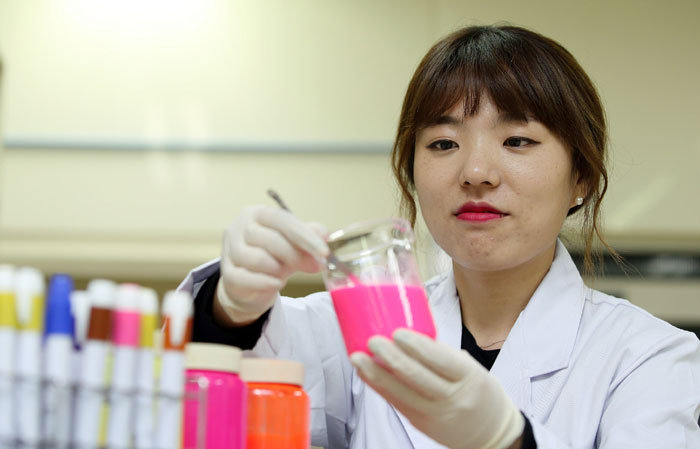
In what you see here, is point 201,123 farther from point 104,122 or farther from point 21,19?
point 21,19

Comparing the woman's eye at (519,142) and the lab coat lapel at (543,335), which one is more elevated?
the woman's eye at (519,142)

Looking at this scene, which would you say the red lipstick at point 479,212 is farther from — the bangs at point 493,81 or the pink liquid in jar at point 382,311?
the pink liquid in jar at point 382,311

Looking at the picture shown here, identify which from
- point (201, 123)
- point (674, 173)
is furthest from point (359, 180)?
point (674, 173)

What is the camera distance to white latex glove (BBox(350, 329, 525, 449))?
0.67 metres

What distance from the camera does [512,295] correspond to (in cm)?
122

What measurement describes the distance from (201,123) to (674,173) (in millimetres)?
1291

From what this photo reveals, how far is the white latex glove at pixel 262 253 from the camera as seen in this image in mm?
776

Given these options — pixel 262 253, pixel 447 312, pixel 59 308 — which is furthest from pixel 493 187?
pixel 59 308

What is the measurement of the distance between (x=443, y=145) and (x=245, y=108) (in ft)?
3.84

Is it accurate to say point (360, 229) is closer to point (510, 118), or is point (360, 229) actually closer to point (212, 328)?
point (212, 328)

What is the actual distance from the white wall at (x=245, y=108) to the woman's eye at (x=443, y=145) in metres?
1.03

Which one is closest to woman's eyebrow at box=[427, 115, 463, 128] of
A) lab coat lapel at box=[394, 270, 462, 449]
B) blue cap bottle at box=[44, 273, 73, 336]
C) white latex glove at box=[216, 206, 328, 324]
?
lab coat lapel at box=[394, 270, 462, 449]

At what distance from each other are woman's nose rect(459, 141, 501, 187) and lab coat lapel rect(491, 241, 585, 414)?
22 cm

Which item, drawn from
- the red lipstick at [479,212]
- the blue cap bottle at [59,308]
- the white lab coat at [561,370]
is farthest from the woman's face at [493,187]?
the blue cap bottle at [59,308]
